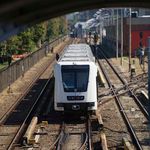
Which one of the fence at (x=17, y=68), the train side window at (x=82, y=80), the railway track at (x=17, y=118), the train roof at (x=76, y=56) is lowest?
the railway track at (x=17, y=118)

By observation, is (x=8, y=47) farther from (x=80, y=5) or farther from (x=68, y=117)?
(x=80, y=5)

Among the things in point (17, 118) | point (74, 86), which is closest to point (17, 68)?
point (17, 118)

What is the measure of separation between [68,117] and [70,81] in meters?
2.05

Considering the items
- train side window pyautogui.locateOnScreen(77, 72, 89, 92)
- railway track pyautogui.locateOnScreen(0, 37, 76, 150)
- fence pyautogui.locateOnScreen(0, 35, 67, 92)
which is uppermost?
train side window pyautogui.locateOnScreen(77, 72, 89, 92)

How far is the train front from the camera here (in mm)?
13492

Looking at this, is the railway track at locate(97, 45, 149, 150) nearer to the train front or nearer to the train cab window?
the train front

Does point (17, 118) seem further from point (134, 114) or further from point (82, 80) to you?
point (134, 114)

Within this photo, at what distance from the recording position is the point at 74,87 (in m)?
13.5

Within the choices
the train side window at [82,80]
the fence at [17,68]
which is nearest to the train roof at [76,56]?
the train side window at [82,80]

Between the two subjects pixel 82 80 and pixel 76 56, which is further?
pixel 76 56

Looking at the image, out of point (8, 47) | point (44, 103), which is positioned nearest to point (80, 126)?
point (44, 103)

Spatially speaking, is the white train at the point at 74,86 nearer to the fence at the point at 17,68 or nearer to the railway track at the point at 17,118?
the railway track at the point at 17,118

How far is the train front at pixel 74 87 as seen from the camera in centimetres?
1349

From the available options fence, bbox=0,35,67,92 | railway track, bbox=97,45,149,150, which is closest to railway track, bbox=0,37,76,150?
fence, bbox=0,35,67,92
